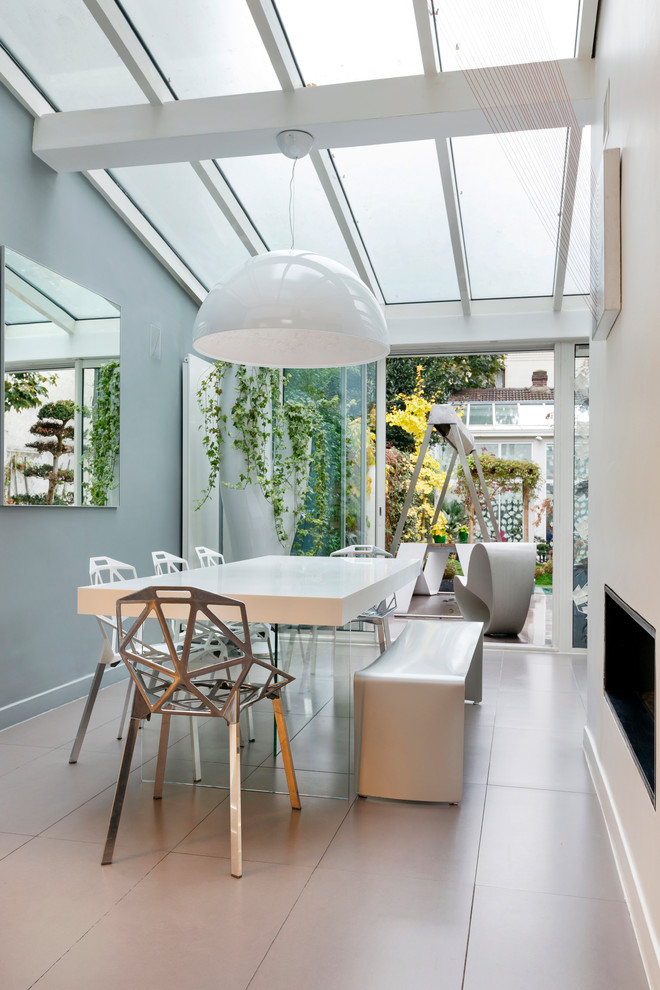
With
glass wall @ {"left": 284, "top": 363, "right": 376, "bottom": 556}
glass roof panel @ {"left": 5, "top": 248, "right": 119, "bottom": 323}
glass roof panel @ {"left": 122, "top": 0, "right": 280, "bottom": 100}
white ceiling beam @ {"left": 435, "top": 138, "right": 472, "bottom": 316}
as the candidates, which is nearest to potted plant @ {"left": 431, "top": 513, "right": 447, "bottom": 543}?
glass wall @ {"left": 284, "top": 363, "right": 376, "bottom": 556}

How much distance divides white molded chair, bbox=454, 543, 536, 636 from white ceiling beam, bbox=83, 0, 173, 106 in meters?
3.92

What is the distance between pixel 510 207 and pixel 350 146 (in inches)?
56.7

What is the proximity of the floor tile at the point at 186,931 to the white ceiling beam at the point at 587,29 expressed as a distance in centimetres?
333

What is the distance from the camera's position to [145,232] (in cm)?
511

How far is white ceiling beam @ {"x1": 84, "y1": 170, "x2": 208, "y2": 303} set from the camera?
4.65m

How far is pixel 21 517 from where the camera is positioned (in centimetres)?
396

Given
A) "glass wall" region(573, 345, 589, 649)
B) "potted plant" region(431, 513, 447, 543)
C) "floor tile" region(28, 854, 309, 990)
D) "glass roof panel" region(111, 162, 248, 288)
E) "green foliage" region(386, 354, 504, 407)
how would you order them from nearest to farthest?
"floor tile" region(28, 854, 309, 990), "glass roof panel" region(111, 162, 248, 288), "glass wall" region(573, 345, 589, 649), "potted plant" region(431, 513, 447, 543), "green foliage" region(386, 354, 504, 407)

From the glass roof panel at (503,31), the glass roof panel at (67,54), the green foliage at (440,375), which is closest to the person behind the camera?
the glass roof panel at (503,31)

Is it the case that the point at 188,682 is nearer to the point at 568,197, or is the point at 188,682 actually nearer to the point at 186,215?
the point at 568,197

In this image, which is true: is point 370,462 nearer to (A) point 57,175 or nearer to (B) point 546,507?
(A) point 57,175

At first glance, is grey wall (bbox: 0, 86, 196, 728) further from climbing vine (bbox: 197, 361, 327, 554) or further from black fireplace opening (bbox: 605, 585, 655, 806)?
black fireplace opening (bbox: 605, 585, 655, 806)

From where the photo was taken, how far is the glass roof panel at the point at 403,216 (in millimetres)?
4551

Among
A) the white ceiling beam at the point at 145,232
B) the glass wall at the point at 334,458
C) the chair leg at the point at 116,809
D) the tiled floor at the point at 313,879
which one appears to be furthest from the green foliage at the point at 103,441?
the chair leg at the point at 116,809

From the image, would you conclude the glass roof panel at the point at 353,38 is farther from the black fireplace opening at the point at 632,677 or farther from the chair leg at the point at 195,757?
the chair leg at the point at 195,757
